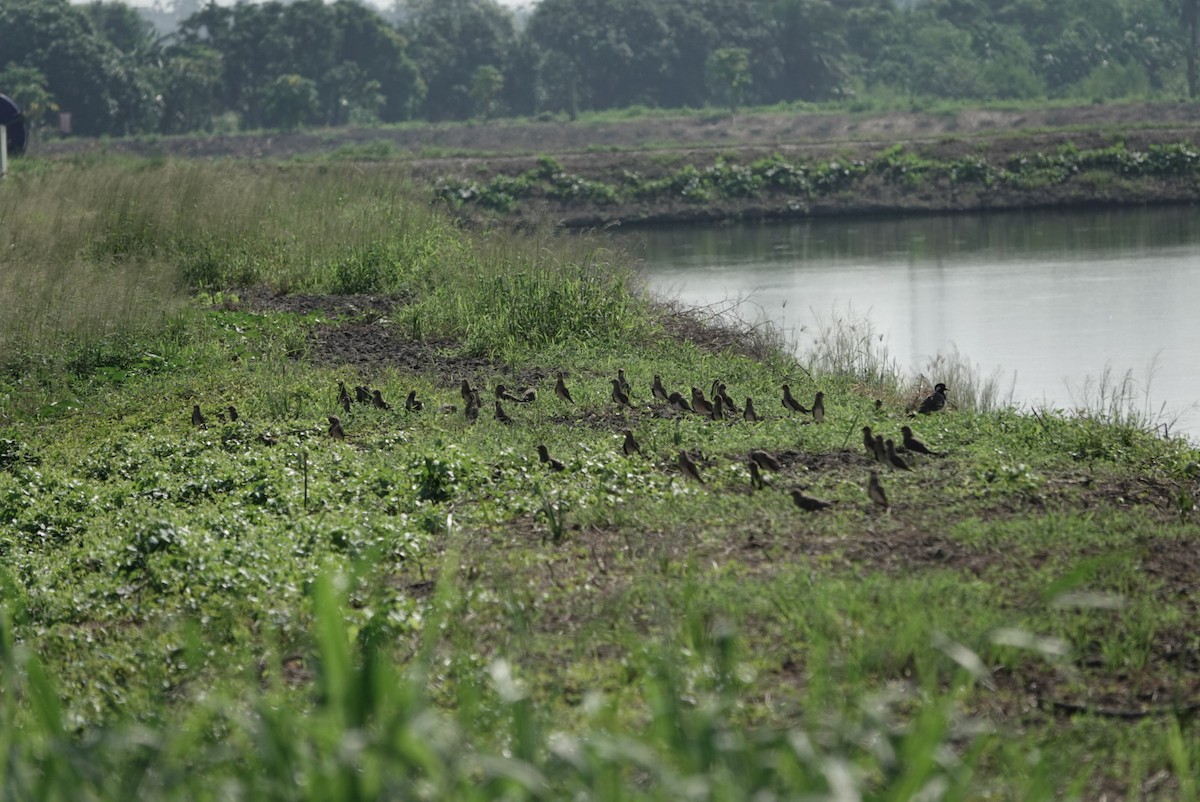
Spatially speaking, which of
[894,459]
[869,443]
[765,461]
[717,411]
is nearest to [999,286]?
[717,411]

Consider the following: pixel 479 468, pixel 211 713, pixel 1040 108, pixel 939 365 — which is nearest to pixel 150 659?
pixel 211 713

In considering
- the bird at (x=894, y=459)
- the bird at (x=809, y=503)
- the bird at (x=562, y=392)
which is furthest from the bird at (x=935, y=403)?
the bird at (x=809, y=503)

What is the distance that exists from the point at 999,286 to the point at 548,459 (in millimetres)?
13730

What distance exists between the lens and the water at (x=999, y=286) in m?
13.7

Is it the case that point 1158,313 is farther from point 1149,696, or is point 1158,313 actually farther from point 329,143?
point 329,143

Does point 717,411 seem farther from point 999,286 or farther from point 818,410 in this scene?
point 999,286

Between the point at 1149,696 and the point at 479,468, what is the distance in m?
3.49

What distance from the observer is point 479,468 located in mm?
7098

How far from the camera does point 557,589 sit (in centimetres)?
537

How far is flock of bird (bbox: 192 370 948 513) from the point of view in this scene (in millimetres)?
6758

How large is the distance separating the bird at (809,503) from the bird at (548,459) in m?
1.29

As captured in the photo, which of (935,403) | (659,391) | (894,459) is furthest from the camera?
(659,391)

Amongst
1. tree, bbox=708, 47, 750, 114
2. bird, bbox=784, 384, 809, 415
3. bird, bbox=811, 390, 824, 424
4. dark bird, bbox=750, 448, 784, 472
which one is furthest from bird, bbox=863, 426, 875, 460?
tree, bbox=708, 47, 750, 114

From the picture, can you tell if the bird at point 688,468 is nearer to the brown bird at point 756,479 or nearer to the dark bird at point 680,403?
the brown bird at point 756,479
